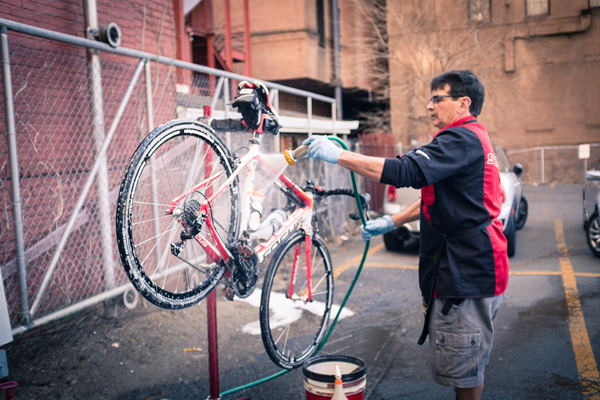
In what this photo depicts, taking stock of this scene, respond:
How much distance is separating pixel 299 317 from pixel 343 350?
0.96m

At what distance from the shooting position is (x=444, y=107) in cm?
314

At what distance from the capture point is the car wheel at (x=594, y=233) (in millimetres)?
7836

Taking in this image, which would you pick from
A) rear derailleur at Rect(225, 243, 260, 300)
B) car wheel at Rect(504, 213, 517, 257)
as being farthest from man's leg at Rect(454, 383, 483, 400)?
car wheel at Rect(504, 213, 517, 257)

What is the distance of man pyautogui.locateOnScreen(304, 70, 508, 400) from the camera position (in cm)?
296

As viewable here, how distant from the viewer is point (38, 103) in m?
4.90

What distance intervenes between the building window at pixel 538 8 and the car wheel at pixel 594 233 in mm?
15033

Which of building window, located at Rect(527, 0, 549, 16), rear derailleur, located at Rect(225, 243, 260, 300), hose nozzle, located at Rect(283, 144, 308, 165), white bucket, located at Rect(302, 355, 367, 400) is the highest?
building window, located at Rect(527, 0, 549, 16)

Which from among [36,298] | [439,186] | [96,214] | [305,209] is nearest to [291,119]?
[96,214]

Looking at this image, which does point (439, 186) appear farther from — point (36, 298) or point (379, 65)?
point (379, 65)

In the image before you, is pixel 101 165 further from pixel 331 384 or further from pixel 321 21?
pixel 321 21

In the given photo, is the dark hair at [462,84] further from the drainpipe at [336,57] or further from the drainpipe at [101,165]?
the drainpipe at [336,57]

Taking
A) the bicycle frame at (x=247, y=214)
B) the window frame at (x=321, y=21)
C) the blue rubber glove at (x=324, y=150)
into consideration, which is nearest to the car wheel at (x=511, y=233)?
the bicycle frame at (x=247, y=214)

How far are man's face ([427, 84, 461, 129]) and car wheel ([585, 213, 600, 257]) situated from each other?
576cm

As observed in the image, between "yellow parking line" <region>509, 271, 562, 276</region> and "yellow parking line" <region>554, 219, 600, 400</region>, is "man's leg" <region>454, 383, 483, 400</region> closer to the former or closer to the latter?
"yellow parking line" <region>554, 219, 600, 400</region>
